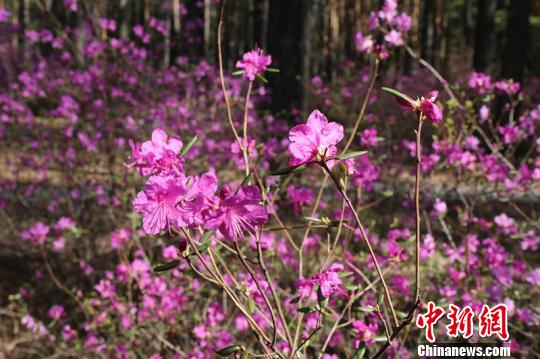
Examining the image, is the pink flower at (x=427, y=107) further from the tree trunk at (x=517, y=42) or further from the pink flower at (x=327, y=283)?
the tree trunk at (x=517, y=42)

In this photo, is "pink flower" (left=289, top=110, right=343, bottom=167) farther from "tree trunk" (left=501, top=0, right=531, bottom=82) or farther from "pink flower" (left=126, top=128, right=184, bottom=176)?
"tree trunk" (left=501, top=0, right=531, bottom=82)

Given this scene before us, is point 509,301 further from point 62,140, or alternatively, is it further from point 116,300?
point 62,140

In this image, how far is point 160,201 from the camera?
1.05 m

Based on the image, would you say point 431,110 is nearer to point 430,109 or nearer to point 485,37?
point 430,109

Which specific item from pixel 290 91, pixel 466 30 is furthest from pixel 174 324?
pixel 466 30

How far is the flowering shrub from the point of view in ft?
3.83

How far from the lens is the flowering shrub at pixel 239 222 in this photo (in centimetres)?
117

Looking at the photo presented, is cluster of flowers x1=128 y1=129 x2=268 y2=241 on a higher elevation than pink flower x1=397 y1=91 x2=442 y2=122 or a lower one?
lower

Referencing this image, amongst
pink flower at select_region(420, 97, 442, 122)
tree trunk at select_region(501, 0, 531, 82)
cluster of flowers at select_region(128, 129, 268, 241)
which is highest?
pink flower at select_region(420, 97, 442, 122)

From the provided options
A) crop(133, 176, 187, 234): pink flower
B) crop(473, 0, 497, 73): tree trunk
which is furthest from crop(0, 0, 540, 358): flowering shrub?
crop(473, 0, 497, 73): tree trunk

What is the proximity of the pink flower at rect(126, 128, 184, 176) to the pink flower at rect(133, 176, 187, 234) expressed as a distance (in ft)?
0.34

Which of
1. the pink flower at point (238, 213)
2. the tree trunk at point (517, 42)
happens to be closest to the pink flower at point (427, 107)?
the pink flower at point (238, 213)

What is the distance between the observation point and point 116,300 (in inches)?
115

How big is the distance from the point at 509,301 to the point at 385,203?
333cm
